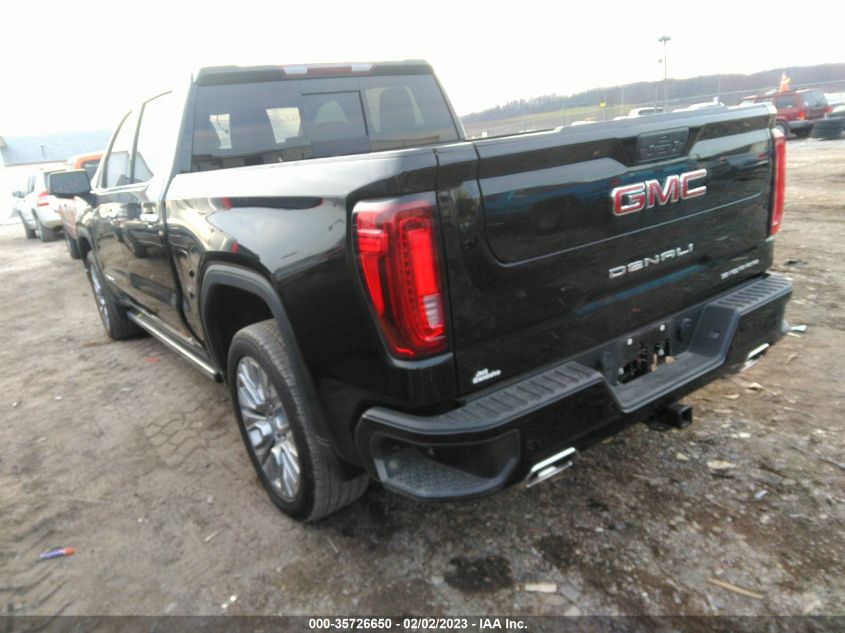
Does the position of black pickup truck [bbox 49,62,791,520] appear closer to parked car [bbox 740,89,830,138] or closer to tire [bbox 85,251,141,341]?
tire [bbox 85,251,141,341]

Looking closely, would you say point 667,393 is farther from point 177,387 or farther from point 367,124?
point 177,387

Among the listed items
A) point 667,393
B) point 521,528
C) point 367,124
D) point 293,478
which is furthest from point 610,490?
point 367,124

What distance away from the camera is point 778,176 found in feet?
9.09

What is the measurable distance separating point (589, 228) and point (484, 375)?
0.64 meters

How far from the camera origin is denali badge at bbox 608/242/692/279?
7.27 ft

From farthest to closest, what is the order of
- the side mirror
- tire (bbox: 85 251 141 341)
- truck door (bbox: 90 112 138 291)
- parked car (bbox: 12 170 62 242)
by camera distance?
1. parked car (bbox: 12 170 62 242)
2. tire (bbox: 85 251 141 341)
3. the side mirror
4. truck door (bbox: 90 112 138 291)

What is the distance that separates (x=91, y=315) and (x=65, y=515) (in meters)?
4.80

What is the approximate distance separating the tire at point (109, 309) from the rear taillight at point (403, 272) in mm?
4374

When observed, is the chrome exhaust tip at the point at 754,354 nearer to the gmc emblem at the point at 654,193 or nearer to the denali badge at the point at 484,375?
the gmc emblem at the point at 654,193

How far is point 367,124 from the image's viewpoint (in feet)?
12.4

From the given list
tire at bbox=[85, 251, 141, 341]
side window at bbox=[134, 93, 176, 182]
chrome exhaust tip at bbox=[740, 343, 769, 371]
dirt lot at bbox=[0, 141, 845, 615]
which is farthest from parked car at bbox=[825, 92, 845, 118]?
side window at bbox=[134, 93, 176, 182]

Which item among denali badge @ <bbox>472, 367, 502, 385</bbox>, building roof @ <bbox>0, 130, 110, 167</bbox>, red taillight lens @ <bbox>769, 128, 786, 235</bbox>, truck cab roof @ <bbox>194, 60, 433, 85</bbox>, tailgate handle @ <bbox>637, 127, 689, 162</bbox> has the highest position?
building roof @ <bbox>0, 130, 110, 167</bbox>

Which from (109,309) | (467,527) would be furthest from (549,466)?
(109,309)

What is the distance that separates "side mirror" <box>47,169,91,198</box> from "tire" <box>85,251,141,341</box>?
105cm
